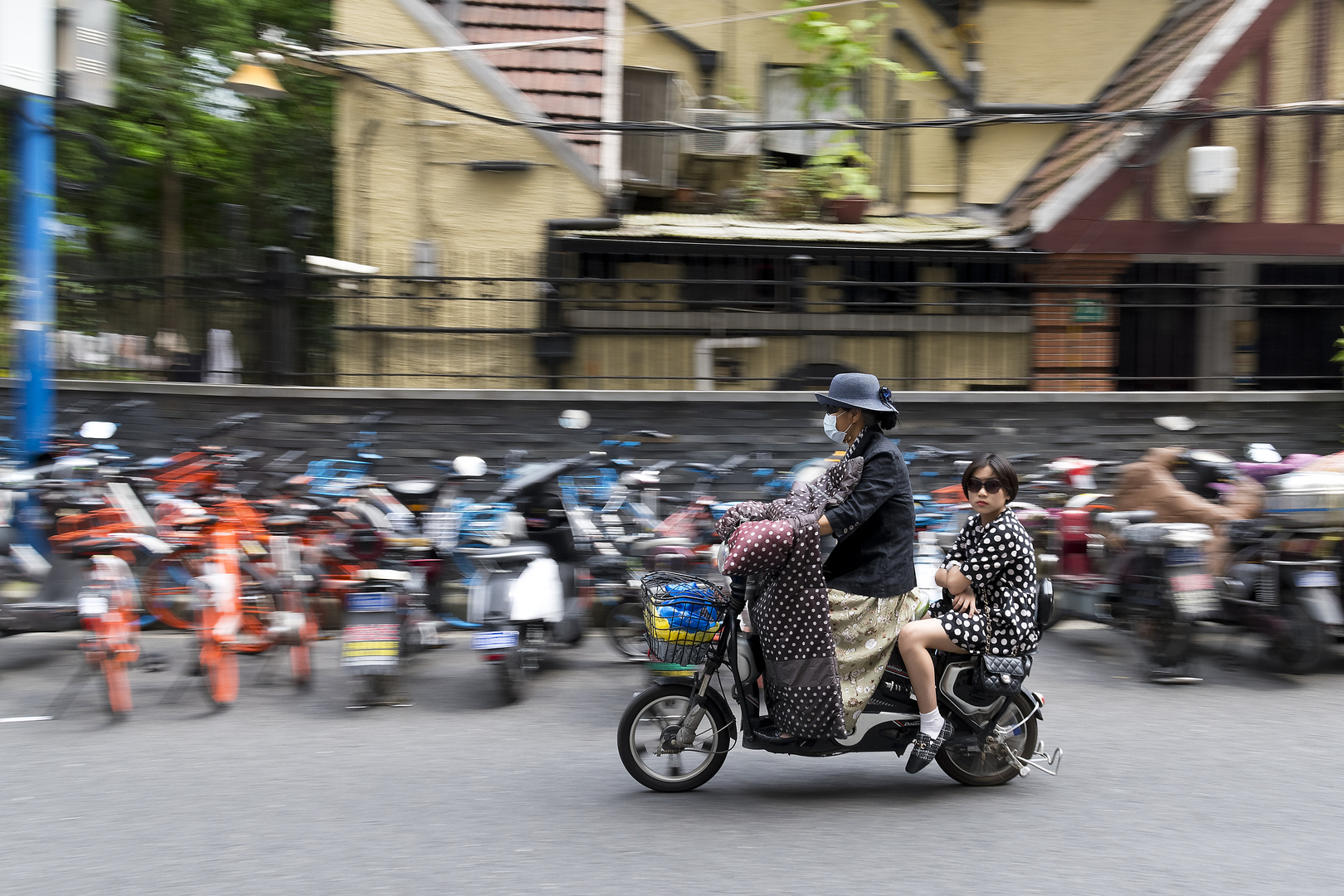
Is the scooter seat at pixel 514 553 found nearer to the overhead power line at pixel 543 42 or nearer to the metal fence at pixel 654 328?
the metal fence at pixel 654 328

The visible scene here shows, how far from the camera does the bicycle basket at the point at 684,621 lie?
15.4 feet

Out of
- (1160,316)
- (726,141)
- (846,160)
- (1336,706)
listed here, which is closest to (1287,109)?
(1160,316)

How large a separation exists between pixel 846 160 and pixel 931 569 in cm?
711

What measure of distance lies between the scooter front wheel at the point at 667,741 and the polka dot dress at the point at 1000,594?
1141mm

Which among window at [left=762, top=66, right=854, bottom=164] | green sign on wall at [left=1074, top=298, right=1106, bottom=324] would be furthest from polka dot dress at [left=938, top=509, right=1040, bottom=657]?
window at [left=762, top=66, right=854, bottom=164]

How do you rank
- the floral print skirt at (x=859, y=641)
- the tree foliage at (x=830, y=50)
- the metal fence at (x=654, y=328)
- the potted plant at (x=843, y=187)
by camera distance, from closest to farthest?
the floral print skirt at (x=859, y=641)
the metal fence at (x=654, y=328)
the potted plant at (x=843, y=187)
the tree foliage at (x=830, y=50)

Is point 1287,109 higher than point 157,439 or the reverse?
higher

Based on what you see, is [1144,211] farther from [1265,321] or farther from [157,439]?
[157,439]

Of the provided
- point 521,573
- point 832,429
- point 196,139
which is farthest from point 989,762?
point 196,139

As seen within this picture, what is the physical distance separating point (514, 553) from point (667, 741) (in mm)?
2133

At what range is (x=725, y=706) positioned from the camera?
4750 millimetres

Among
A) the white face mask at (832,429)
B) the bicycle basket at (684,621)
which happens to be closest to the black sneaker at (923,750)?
the bicycle basket at (684,621)

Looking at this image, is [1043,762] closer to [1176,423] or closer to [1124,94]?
[1176,423]

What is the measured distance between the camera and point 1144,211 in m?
11.2
